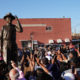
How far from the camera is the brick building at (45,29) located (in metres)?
35.2

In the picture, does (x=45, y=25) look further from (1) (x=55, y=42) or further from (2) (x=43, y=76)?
(2) (x=43, y=76)

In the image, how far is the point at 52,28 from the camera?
35875 millimetres

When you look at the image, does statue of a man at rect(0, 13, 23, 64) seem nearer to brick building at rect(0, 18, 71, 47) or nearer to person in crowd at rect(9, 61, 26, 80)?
person in crowd at rect(9, 61, 26, 80)

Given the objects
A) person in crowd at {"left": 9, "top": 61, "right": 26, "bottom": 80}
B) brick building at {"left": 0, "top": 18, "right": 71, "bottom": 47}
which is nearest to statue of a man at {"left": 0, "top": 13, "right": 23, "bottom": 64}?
person in crowd at {"left": 9, "top": 61, "right": 26, "bottom": 80}

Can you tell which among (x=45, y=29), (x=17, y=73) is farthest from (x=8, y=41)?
(x=45, y=29)

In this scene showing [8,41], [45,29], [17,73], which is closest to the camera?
[17,73]

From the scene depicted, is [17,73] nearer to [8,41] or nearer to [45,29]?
[8,41]

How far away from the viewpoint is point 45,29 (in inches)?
1417

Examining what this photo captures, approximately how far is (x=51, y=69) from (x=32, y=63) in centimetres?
49

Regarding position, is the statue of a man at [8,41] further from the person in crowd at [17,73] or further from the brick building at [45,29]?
the brick building at [45,29]

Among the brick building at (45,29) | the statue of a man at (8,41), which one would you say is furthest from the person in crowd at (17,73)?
the brick building at (45,29)

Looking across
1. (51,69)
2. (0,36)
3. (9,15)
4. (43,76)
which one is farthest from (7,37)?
(43,76)

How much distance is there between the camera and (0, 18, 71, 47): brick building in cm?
3522

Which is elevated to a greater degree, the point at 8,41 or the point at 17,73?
the point at 8,41
